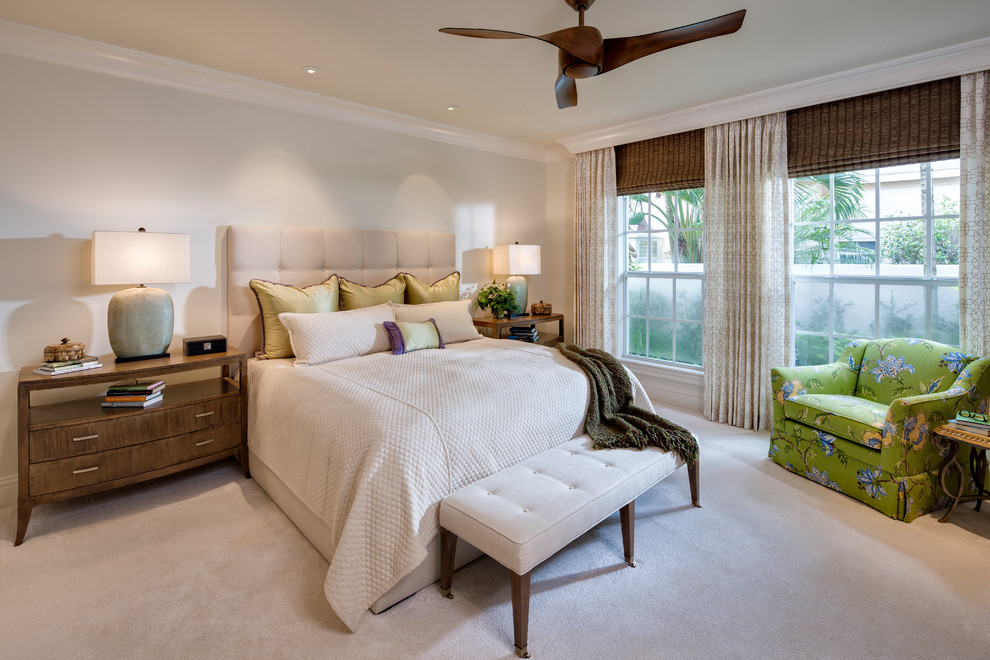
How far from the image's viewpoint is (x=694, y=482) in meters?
2.64

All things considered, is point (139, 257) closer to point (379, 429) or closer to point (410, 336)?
point (410, 336)

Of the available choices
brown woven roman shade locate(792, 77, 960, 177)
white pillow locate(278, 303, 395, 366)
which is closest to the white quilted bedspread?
white pillow locate(278, 303, 395, 366)

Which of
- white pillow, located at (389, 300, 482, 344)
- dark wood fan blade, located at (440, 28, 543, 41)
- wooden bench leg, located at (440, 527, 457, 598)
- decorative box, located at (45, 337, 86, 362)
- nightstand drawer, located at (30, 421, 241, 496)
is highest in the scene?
dark wood fan blade, located at (440, 28, 543, 41)

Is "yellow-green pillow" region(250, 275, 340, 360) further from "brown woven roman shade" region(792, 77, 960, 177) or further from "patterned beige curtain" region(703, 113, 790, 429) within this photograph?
"brown woven roman shade" region(792, 77, 960, 177)

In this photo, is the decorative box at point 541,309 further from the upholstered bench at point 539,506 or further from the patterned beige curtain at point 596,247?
the upholstered bench at point 539,506

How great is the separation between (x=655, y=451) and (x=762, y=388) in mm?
1901

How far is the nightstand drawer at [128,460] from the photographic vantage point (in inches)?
94.1

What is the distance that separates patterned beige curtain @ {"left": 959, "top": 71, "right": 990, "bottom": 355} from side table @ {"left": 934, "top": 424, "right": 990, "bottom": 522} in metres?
0.67

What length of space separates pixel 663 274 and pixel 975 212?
2.16 metres

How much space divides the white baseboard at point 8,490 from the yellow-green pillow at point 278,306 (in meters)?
1.41

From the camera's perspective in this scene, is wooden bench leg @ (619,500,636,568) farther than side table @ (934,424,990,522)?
No

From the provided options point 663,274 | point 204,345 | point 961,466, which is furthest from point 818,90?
point 204,345

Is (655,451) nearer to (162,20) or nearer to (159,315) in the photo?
(159,315)

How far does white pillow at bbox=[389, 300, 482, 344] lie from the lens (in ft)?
12.3
